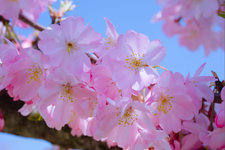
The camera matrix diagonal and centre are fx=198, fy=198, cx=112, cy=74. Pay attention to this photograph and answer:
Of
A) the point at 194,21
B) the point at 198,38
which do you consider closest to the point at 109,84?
the point at 194,21

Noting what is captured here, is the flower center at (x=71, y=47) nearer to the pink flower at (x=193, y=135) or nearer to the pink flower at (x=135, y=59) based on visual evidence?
the pink flower at (x=135, y=59)

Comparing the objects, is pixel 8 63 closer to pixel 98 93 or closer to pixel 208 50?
pixel 98 93

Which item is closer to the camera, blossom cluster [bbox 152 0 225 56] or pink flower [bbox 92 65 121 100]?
pink flower [bbox 92 65 121 100]

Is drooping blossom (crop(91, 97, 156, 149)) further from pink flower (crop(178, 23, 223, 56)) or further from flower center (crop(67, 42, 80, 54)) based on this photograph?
pink flower (crop(178, 23, 223, 56))

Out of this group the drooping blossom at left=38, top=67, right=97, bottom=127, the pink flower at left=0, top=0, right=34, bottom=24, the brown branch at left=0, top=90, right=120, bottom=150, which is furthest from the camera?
the brown branch at left=0, top=90, right=120, bottom=150

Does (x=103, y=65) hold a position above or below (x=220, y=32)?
below

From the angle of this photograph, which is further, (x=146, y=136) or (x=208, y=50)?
(x=208, y=50)

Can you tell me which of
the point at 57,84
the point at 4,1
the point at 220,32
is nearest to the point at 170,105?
the point at 57,84

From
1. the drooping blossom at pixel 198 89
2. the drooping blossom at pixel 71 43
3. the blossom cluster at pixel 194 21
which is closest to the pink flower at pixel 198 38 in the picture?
the blossom cluster at pixel 194 21

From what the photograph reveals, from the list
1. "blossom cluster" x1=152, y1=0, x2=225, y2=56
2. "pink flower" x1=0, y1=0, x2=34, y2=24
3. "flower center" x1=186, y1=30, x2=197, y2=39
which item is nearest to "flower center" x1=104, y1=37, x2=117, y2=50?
"pink flower" x1=0, y1=0, x2=34, y2=24
